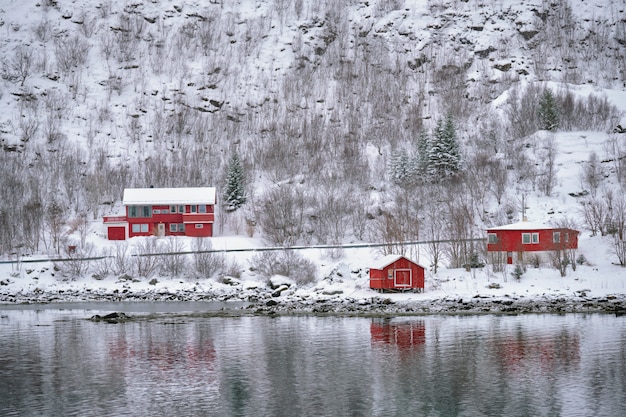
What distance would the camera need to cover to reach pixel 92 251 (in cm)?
6488

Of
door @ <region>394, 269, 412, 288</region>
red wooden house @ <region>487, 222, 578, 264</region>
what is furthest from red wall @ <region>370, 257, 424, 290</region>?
red wooden house @ <region>487, 222, 578, 264</region>

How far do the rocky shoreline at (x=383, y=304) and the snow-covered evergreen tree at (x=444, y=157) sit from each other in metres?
34.5

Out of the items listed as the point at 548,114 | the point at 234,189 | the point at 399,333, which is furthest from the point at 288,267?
the point at 548,114

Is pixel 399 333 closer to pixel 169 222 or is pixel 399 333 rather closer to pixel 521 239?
pixel 521 239

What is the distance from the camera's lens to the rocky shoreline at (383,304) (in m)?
44.5

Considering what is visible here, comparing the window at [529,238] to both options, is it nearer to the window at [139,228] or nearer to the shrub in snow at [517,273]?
the shrub in snow at [517,273]

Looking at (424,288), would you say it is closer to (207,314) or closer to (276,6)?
(207,314)

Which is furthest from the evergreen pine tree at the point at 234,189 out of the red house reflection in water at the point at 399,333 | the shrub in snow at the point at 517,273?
the red house reflection in water at the point at 399,333

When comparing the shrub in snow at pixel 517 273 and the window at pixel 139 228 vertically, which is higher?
the window at pixel 139 228

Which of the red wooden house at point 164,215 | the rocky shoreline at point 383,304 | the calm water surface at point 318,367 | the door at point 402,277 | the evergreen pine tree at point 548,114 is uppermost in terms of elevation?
the evergreen pine tree at point 548,114

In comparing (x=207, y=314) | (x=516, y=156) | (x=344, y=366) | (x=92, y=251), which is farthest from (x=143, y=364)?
(x=516, y=156)

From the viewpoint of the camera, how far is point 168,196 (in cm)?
7419

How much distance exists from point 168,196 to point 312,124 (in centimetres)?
3200

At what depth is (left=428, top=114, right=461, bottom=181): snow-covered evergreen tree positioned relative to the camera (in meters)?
81.4
